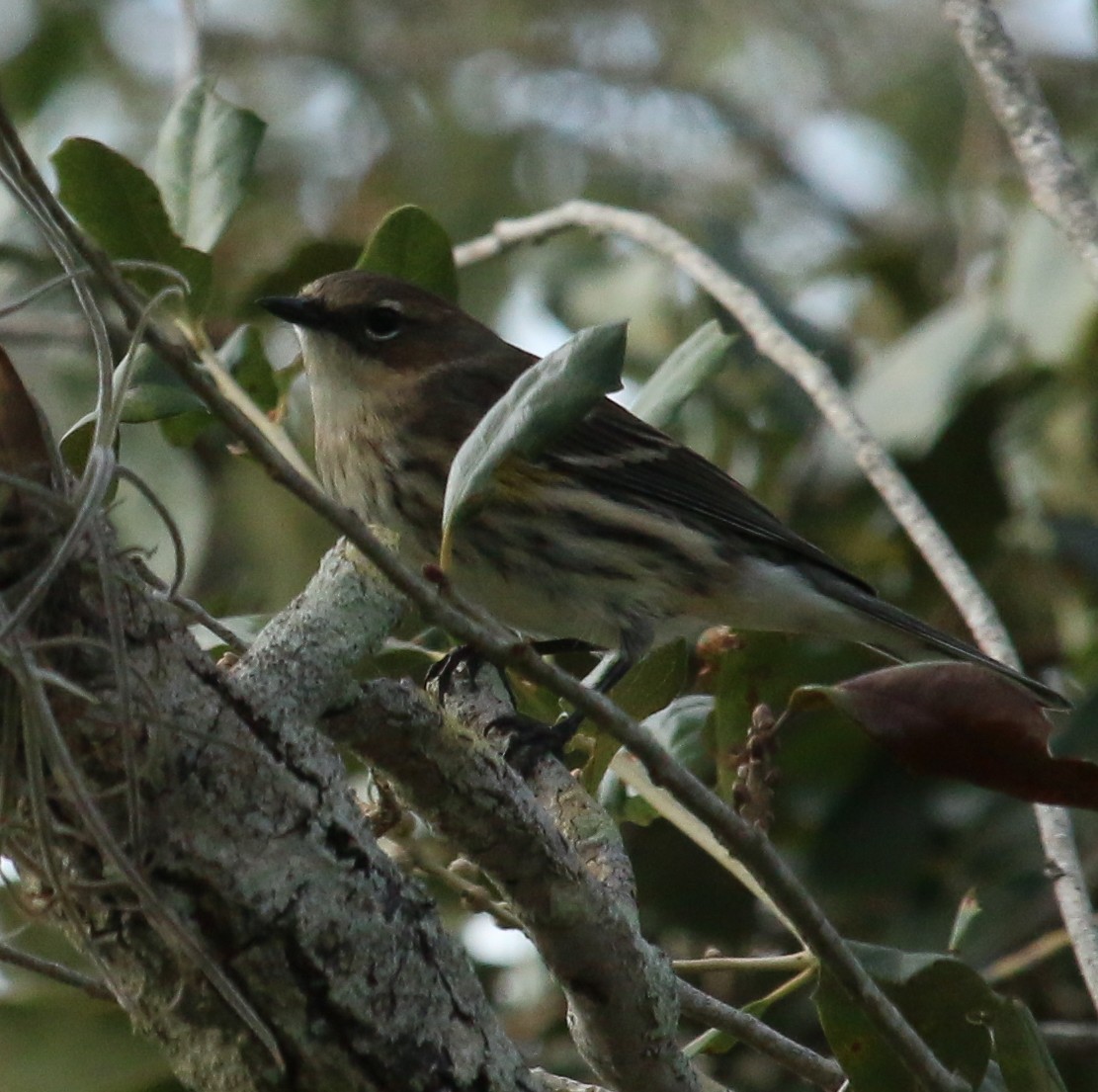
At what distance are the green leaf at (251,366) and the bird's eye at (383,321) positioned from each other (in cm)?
86

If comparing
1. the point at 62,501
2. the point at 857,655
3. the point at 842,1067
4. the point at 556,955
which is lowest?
the point at 857,655

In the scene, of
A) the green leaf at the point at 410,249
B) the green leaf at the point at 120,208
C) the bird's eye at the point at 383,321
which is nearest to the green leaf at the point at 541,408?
the green leaf at the point at 120,208

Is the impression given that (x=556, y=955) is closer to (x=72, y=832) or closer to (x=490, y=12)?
(x=72, y=832)

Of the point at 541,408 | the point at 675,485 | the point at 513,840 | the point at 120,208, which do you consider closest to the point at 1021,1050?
the point at 513,840

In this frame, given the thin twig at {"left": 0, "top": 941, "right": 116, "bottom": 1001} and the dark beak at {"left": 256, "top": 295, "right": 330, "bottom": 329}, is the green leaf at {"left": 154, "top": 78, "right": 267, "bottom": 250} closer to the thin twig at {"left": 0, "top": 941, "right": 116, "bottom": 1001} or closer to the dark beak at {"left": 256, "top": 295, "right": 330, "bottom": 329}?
the dark beak at {"left": 256, "top": 295, "right": 330, "bottom": 329}

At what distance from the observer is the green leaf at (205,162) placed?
134 inches

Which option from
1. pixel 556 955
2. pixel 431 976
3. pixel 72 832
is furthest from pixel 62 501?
pixel 556 955

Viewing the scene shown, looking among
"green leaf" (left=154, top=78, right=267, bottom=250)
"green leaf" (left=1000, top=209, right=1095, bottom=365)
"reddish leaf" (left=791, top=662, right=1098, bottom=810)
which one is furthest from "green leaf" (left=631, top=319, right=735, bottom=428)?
"green leaf" (left=1000, top=209, right=1095, bottom=365)

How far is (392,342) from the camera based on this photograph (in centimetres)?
439

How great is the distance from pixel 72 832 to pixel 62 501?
37cm

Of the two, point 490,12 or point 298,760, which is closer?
point 298,760

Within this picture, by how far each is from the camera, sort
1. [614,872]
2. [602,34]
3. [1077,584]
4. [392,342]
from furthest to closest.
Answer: [602,34] → [1077,584] → [392,342] → [614,872]

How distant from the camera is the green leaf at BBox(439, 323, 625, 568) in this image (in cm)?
211

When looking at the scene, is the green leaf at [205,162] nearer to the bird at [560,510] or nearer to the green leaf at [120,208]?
the green leaf at [120,208]
